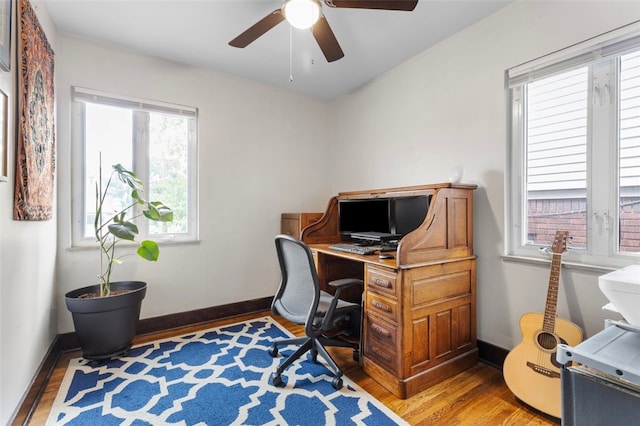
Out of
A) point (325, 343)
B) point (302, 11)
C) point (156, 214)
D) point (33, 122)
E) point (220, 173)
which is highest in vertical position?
point (302, 11)

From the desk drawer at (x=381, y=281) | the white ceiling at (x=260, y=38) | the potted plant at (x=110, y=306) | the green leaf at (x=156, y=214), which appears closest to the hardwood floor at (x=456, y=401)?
the potted plant at (x=110, y=306)

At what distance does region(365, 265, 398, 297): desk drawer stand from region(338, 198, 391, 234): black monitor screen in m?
0.62

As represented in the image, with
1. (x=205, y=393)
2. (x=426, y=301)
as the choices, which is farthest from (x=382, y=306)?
(x=205, y=393)

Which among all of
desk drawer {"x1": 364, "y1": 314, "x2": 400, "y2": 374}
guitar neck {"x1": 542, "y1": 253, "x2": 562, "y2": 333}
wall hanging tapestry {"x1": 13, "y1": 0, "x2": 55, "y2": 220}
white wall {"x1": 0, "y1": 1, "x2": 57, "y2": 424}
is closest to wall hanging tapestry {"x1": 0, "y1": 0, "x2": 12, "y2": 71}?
white wall {"x1": 0, "y1": 1, "x2": 57, "y2": 424}

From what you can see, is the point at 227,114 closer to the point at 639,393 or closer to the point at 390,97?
the point at 390,97

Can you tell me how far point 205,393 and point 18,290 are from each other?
45.7 inches

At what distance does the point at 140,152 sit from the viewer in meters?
Answer: 2.66

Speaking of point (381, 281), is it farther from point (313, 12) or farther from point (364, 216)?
point (313, 12)

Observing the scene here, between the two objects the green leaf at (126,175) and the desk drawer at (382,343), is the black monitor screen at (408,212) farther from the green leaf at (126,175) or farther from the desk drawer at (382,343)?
the green leaf at (126,175)

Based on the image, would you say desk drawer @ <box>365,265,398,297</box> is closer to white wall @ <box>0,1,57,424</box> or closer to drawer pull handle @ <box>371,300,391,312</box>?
drawer pull handle @ <box>371,300,391,312</box>

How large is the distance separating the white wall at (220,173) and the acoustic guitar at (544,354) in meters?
2.36

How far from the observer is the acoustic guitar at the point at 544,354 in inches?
61.9

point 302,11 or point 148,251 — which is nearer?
point 302,11

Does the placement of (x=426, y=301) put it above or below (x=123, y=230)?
below
